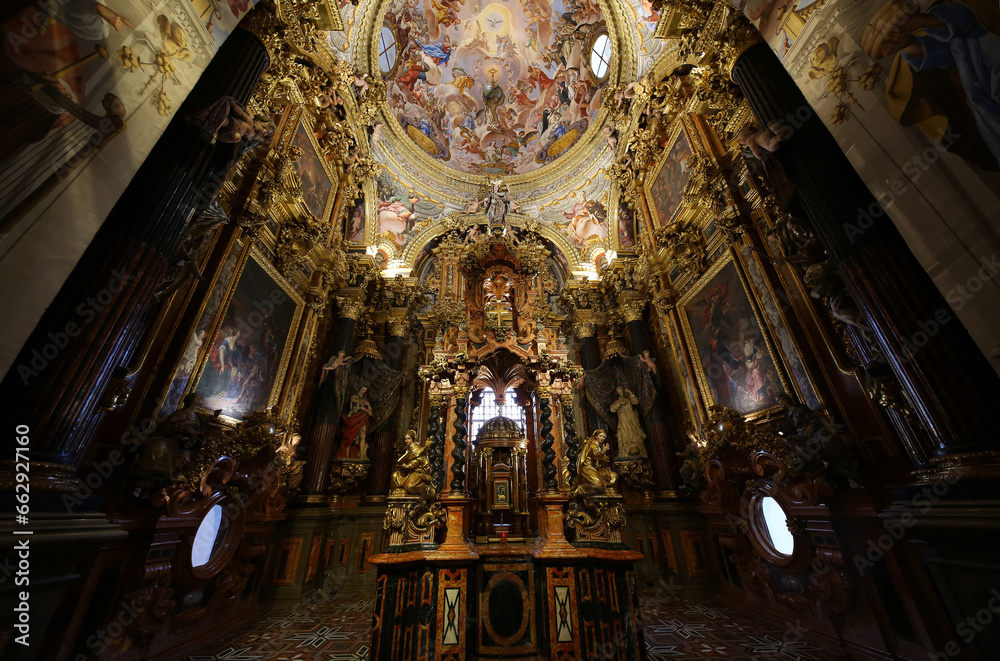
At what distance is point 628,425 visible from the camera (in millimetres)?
10500

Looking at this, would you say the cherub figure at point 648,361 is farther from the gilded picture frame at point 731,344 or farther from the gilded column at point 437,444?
the gilded column at point 437,444

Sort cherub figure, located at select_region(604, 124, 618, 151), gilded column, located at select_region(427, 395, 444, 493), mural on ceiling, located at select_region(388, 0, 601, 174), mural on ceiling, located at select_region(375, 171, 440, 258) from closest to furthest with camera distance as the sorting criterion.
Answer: gilded column, located at select_region(427, 395, 444, 493), mural on ceiling, located at select_region(388, 0, 601, 174), cherub figure, located at select_region(604, 124, 618, 151), mural on ceiling, located at select_region(375, 171, 440, 258)

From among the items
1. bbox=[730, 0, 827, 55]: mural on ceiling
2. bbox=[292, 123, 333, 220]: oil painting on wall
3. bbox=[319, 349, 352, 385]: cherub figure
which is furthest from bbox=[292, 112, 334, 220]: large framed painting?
bbox=[730, 0, 827, 55]: mural on ceiling

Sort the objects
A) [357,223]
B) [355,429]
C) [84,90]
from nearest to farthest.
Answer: [84,90] → [355,429] → [357,223]

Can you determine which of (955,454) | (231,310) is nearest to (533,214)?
(231,310)

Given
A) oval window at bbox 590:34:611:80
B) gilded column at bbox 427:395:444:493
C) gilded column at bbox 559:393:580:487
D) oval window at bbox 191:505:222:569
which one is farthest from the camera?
oval window at bbox 590:34:611:80

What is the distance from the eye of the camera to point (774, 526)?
652 cm

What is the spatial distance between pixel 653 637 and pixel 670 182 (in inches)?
434

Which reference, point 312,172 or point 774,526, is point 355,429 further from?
point 774,526

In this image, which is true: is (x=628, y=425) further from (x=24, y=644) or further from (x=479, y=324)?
(x=24, y=644)

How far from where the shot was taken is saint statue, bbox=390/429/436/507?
601 centimetres

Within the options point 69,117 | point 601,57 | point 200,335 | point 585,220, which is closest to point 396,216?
point 585,220

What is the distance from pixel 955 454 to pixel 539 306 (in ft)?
31.0

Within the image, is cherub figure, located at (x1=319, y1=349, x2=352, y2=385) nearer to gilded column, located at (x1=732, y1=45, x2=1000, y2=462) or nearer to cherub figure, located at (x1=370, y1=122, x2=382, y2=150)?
cherub figure, located at (x1=370, y1=122, x2=382, y2=150)
